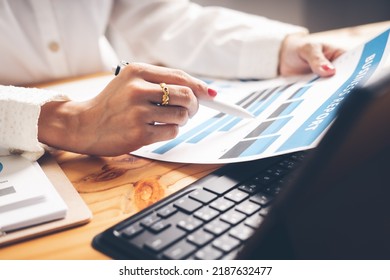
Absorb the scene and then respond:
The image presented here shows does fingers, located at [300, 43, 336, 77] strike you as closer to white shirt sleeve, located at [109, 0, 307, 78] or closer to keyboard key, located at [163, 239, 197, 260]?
white shirt sleeve, located at [109, 0, 307, 78]

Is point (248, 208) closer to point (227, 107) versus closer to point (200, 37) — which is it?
point (227, 107)

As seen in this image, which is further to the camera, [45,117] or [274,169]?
[45,117]

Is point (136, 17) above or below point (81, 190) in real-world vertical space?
above

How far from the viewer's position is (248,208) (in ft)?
1.27

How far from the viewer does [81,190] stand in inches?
18.7

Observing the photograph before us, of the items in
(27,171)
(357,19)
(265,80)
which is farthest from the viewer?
(357,19)

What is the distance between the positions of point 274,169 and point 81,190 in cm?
21

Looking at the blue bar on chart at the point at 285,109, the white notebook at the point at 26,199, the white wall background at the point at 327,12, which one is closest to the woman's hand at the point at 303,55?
the blue bar on chart at the point at 285,109

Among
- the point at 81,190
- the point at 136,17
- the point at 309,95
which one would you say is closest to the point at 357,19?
the point at 136,17

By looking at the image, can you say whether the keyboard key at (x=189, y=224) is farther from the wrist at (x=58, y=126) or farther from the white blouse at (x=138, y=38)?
the white blouse at (x=138, y=38)

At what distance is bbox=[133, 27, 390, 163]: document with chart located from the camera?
0.48m

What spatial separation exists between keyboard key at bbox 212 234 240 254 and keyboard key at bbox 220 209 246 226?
19mm

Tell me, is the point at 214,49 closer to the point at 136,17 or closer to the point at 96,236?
the point at 136,17

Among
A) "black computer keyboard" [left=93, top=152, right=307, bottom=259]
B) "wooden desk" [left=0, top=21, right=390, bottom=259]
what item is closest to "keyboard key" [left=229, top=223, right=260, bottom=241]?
Answer: "black computer keyboard" [left=93, top=152, right=307, bottom=259]
